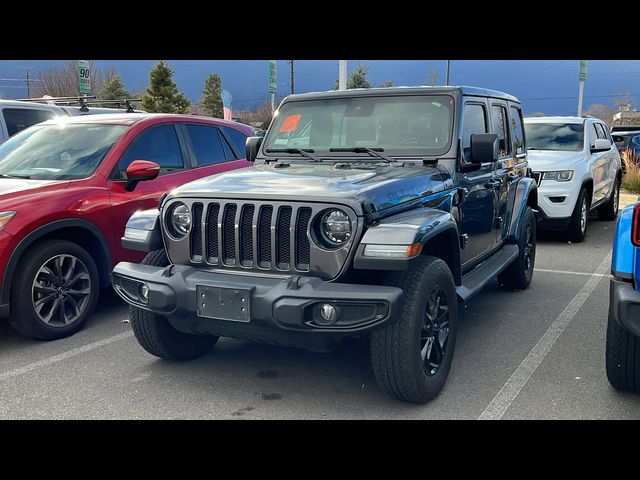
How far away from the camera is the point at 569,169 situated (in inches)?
336

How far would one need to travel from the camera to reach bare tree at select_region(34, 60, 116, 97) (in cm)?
4892

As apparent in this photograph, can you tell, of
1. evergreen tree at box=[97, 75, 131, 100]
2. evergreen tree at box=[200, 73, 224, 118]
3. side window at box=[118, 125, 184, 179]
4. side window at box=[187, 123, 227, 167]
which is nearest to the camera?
side window at box=[118, 125, 184, 179]

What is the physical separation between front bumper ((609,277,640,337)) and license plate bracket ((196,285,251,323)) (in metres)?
1.93

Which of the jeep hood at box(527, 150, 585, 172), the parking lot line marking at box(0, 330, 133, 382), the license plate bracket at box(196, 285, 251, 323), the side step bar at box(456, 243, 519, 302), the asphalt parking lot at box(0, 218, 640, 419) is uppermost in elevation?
the jeep hood at box(527, 150, 585, 172)

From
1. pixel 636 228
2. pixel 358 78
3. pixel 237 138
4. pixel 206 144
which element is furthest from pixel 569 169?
pixel 358 78

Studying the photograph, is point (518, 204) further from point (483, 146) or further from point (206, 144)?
point (206, 144)

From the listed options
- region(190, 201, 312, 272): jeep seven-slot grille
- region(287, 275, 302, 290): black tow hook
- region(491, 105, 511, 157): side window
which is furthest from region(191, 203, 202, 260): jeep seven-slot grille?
region(491, 105, 511, 157): side window

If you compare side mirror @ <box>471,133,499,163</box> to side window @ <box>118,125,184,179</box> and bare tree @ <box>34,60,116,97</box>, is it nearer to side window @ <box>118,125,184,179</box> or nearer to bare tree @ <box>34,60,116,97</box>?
side window @ <box>118,125,184,179</box>

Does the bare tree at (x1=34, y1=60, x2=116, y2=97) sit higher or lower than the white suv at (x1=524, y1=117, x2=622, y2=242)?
higher

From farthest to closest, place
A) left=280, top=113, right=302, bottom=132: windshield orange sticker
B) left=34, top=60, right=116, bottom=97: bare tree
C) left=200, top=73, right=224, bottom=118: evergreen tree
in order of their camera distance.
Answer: left=200, top=73, right=224, bottom=118: evergreen tree, left=34, top=60, right=116, bottom=97: bare tree, left=280, top=113, right=302, bottom=132: windshield orange sticker

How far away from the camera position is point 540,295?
6.11 metres

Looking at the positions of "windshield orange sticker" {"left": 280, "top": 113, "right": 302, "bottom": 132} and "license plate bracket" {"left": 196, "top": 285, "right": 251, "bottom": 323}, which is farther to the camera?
"windshield orange sticker" {"left": 280, "top": 113, "right": 302, "bottom": 132}

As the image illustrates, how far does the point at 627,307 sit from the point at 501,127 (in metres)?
2.89
